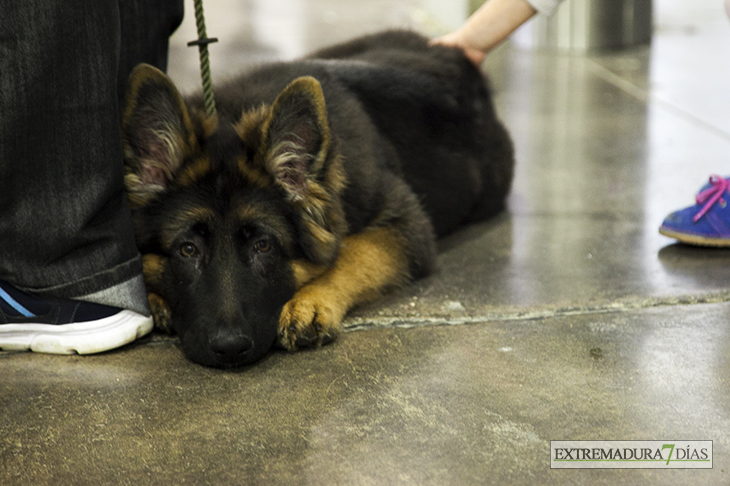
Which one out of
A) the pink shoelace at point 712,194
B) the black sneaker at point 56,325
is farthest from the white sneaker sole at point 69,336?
the pink shoelace at point 712,194

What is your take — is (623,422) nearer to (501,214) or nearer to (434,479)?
(434,479)

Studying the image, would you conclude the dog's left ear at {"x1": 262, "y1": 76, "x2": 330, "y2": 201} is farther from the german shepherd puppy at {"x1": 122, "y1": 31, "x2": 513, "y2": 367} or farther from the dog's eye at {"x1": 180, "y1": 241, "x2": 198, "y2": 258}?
the dog's eye at {"x1": 180, "y1": 241, "x2": 198, "y2": 258}

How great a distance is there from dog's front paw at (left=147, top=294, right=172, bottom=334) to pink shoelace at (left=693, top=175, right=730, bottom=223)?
2.39 metres

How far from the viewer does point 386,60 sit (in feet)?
13.1

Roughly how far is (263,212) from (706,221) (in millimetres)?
2113

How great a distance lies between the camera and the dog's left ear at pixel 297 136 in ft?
8.68

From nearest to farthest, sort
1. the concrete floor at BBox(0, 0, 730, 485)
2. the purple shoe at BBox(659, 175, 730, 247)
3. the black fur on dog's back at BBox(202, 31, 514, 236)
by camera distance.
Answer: the concrete floor at BBox(0, 0, 730, 485) < the black fur on dog's back at BBox(202, 31, 514, 236) < the purple shoe at BBox(659, 175, 730, 247)

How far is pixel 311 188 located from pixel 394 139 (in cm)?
99

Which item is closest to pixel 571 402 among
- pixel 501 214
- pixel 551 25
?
pixel 501 214

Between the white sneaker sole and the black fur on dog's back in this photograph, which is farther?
the black fur on dog's back

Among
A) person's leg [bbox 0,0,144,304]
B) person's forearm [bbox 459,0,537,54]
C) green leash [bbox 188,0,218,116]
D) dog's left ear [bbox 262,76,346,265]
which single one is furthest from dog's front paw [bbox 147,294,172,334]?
person's forearm [bbox 459,0,537,54]

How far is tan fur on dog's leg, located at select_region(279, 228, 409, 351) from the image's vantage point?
2.78 m

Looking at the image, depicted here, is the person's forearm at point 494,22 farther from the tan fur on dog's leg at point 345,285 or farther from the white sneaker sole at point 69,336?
the white sneaker sole at point 69,336

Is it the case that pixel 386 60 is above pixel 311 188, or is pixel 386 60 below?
above
